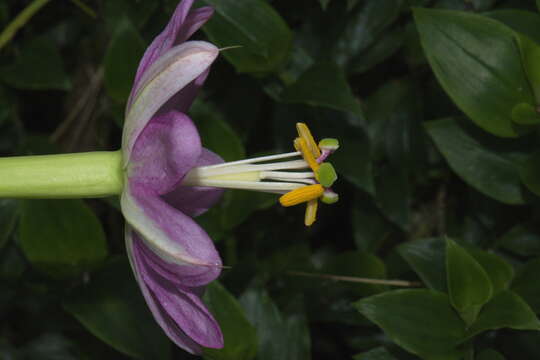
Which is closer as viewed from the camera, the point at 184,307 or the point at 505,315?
the point at 184,307

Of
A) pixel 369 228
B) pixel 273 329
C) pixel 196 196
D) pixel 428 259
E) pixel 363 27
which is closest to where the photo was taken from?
pixel 196 196

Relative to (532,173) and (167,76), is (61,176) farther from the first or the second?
(532,173)

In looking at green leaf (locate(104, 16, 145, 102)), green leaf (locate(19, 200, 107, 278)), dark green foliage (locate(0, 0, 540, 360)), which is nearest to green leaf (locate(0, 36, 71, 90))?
dark green foliage (locate(0, 0, 540, 360))

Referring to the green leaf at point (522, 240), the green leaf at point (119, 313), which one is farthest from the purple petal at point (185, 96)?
the green leaf at point (522, 240)

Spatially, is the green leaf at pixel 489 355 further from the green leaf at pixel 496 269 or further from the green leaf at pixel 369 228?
the green leaf at pixel 369 228

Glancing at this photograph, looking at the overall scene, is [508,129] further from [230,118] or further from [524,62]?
[230,118]

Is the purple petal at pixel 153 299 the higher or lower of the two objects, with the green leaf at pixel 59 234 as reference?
higher

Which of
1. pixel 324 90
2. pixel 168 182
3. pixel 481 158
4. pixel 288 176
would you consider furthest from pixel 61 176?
pixel 481 158
